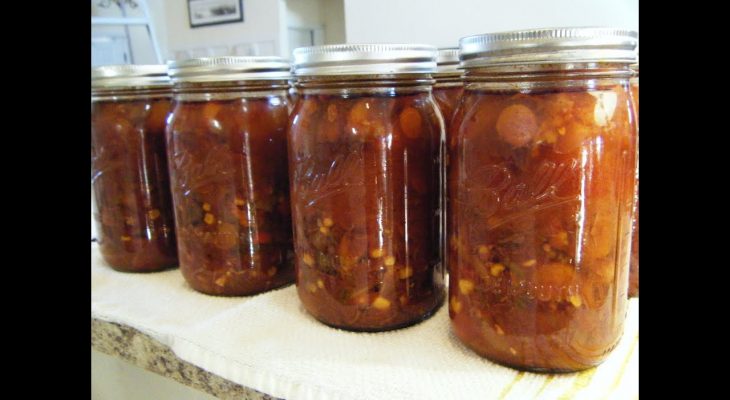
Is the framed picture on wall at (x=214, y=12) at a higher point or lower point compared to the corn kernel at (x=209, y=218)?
higher

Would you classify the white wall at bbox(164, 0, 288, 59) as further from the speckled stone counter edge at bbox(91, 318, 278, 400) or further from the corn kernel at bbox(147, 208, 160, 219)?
the speckled stone counter edge at bbox(91, 318, 278, 400)

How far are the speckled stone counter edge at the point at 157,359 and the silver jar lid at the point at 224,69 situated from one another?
1.12 ft

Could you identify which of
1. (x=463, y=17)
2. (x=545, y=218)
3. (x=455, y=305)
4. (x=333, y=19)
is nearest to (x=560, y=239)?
(x=545, y=218)

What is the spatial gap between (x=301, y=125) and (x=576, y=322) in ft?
1.18

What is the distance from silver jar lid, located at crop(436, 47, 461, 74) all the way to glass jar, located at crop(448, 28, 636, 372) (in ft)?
0.68

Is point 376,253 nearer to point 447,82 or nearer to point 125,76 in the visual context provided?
point 447,82

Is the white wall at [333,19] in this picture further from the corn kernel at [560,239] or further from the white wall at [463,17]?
the corn kernel at [560,239]

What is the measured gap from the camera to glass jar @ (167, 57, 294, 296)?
0.70 m

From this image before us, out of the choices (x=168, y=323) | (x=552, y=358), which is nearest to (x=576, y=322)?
(x=552, y=358)

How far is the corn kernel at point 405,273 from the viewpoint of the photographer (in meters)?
0.63

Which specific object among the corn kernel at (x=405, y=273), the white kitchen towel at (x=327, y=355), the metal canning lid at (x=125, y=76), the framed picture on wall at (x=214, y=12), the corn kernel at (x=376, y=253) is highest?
the framed picture on wall at (x=214, y=12)

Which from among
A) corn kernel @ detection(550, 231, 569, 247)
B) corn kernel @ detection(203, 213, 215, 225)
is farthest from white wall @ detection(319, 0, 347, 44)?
corn kernel @ detection(550, 231, 569, 247)

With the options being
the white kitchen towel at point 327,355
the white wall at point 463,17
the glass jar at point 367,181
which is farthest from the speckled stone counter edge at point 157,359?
the white wall at point 463,17

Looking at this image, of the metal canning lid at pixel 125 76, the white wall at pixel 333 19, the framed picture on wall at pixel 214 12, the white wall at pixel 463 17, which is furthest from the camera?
the framed picture on wall at pixel 214 12
